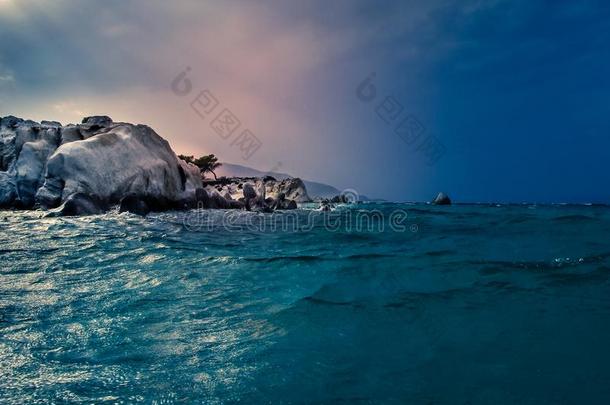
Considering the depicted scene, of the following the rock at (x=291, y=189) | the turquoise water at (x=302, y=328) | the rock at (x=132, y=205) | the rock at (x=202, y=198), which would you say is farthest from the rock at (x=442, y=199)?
the turquoise water at (x=302, y=328)

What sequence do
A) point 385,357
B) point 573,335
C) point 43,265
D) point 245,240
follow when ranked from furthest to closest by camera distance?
point 245,240 → point 43,265 → point 573,335 → point 385,357

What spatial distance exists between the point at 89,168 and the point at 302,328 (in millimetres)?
21520

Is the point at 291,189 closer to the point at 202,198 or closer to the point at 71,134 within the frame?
the point at 202,198

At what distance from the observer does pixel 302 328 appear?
13.3 feet

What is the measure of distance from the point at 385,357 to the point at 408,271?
3897 mm

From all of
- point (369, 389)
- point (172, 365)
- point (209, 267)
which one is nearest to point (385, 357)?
point (369, 389)

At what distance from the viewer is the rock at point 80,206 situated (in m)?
17.5

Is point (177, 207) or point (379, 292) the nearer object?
point (379, 292)

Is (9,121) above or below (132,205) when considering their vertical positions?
above

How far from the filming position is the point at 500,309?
470cm

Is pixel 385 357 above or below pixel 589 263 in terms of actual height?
below

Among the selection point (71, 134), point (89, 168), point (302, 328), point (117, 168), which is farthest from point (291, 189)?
point (302, 328)

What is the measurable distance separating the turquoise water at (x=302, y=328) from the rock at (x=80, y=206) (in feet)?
34.0

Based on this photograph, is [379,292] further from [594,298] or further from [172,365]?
[172,365]
